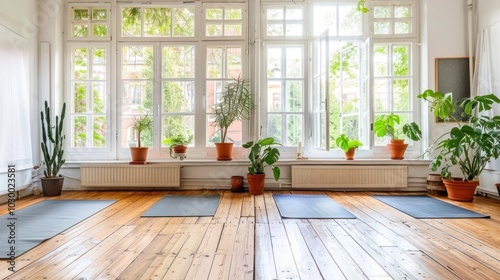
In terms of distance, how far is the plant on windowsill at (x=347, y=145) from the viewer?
4.54 meters

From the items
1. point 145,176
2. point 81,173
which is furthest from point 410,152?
point 81,173

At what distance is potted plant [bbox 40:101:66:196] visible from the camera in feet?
13.8

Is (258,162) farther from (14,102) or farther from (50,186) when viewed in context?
(14,102)

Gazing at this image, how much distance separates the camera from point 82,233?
104 inches

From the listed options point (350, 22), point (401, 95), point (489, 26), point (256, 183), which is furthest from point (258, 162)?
point (489, 26)

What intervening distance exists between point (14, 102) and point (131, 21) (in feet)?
6.73

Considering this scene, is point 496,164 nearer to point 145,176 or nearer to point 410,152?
point 410,152

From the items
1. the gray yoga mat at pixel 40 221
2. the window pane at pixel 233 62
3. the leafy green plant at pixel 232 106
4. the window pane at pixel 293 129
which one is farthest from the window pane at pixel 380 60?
the gray yoga mat at pixel 40 221

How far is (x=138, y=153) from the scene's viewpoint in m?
4.54

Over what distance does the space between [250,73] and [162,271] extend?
3550mm

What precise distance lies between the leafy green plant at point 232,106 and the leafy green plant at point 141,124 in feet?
3.38

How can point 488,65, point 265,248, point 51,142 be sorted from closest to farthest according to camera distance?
point 265,248 → point 488,65 → point 51,142

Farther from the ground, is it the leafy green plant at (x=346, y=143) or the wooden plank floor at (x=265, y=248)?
the leafy green plant at (x=346, y=143)

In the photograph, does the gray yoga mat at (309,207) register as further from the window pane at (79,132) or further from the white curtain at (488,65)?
the window pane at (79,132)
